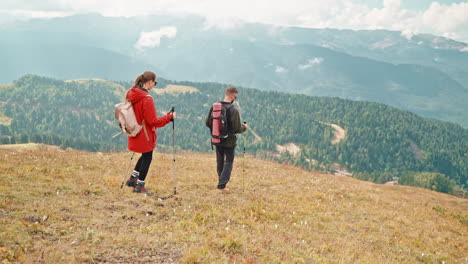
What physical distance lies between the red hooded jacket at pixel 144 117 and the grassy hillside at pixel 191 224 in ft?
6.68

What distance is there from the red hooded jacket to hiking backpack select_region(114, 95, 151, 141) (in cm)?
15

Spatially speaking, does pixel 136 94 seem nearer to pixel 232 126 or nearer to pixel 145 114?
pixel 145 114

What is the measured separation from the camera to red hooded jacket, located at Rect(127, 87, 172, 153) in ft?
38.3

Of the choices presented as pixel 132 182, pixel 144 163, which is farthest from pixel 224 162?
pixel 132 182

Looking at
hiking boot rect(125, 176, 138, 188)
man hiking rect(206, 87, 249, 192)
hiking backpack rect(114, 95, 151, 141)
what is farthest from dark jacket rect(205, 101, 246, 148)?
hiking boot rect(125, 176, 138, 188)

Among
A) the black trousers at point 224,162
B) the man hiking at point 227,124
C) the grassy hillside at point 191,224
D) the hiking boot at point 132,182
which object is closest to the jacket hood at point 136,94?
the man hiking at point 227,124

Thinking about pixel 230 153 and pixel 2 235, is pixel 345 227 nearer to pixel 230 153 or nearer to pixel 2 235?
pixel 230 153

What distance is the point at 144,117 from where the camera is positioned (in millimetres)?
11844

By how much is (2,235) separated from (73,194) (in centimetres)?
483

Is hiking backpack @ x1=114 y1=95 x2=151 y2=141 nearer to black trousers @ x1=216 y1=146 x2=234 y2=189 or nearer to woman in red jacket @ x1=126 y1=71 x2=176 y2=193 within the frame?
woman in red jacket @ x1=126 y1=71 x2=176 y2=193

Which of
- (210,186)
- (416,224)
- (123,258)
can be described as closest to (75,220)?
(123,258)

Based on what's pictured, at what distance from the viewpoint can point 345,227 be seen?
14750 millimetres

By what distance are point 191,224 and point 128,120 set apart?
4265 millimetres

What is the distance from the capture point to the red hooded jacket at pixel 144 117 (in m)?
11.7
